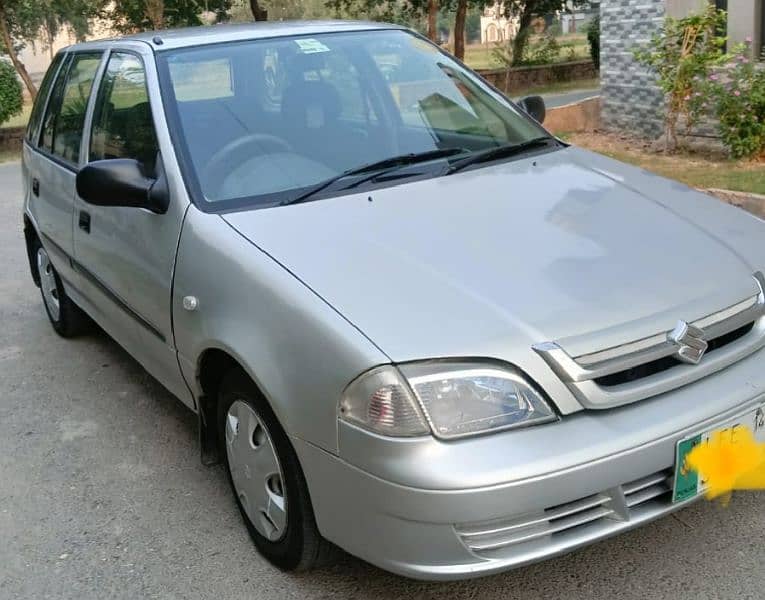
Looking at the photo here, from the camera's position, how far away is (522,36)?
24.0 metres

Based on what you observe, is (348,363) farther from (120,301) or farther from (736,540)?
(120,301)

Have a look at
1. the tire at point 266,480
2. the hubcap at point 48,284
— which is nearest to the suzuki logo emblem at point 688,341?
the tire at point 266,480

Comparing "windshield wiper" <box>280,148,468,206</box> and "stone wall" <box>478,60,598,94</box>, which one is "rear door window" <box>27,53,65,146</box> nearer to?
"windshield wiper" <box>280,148,468,206</box>

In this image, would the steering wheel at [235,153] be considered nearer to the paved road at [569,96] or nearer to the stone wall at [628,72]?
the stone wall at [628,72]

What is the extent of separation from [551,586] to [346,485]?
822 mm

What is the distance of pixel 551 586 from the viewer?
279 centimetres

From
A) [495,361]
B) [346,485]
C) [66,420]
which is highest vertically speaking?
[495,361]

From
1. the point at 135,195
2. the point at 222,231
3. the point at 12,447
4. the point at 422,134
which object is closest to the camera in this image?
the point at 222,231

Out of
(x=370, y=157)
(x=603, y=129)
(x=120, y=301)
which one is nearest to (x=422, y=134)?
(x=370, y=157)

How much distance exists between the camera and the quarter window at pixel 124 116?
11.8ft

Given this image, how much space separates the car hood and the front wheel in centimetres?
260

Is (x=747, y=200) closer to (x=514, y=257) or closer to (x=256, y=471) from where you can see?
(x=514, y=257)

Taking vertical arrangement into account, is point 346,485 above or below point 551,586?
above

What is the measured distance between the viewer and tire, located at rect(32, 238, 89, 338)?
209 inches
